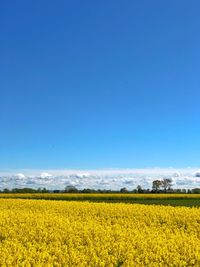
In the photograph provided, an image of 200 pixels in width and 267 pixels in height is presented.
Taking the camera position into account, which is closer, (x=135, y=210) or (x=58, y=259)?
(x=58, y=259)

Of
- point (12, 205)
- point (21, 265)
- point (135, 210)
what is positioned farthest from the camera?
point (12, 205)

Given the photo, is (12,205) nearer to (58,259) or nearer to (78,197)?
(58,259)

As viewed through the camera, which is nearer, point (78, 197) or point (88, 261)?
point (88, 261)

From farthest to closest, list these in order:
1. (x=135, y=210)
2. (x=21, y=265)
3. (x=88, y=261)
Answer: (x=135, y=210)
(x=88, y=261)
(x=21, y=265)

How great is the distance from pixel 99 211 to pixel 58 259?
1480 centimetres

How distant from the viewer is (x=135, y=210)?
27.5 m

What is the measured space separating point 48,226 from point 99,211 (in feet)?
28.3

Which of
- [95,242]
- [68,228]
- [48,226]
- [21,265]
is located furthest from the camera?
[48,226]

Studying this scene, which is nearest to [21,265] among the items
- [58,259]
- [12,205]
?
[58,259]

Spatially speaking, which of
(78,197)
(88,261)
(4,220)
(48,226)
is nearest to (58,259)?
(88,261)

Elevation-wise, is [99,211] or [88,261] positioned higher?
[99,211]

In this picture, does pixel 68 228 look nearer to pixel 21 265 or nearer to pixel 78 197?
pixel 21 265

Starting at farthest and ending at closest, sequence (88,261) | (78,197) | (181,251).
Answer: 1. (78,197)
2. (181,251)
3. (88,261)

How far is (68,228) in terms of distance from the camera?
18.6 metres
